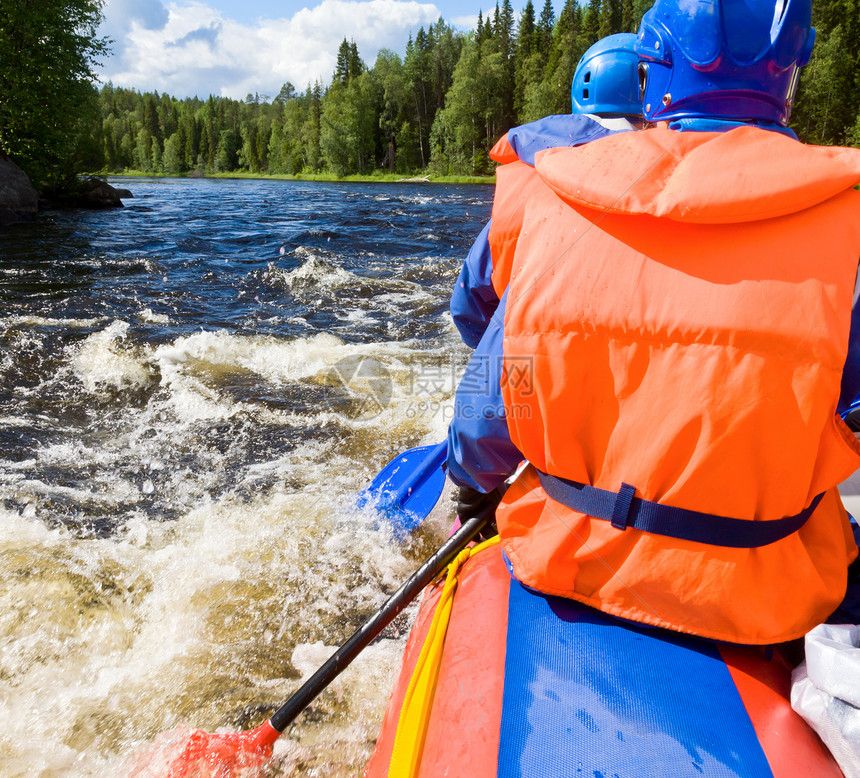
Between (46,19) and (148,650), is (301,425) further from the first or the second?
(46,19)

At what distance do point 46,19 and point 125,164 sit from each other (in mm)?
87316

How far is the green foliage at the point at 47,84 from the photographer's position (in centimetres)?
1511

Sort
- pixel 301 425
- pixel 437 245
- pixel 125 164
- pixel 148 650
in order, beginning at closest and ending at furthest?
pixel 148 650 < pixel 301 425 < pixel 437 245 < pixel 125 164

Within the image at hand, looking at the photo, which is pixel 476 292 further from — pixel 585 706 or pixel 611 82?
pixel 611 82

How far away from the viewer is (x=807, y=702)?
1.10 metres

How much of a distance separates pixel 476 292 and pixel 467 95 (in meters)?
48.9

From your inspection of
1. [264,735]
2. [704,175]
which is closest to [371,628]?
[264,735]

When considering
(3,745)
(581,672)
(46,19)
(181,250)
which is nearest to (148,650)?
(3,745)

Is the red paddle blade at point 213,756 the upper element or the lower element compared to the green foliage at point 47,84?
lower

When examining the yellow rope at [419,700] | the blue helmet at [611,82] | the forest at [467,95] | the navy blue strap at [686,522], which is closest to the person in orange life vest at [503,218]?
the yellow rope at [419,700]

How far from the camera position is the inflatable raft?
1.05 meters

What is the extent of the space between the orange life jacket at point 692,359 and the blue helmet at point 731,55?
19 cm

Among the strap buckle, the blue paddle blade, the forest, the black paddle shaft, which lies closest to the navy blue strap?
the strap buckle

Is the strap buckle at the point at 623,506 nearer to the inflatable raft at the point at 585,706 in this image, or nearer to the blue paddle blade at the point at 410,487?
the inflatable raft at the point at 585,706
